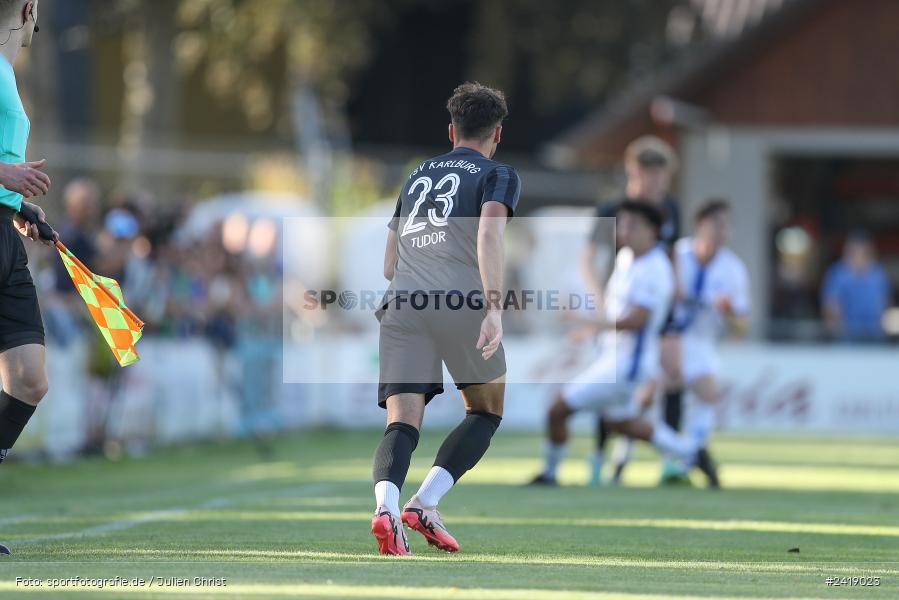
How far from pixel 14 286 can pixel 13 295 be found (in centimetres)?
4

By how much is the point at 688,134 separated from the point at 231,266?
35.0 ft

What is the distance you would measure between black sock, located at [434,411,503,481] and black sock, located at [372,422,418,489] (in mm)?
168

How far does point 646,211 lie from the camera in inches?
485

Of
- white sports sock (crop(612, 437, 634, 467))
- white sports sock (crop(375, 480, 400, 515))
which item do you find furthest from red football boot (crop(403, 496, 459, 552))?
white sports sock (crop(612, 437, 634, 467))

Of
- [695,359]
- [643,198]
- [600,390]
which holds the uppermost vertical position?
[643,198]

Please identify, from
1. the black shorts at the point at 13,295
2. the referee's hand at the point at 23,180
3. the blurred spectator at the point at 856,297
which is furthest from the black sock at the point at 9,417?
the blurred spectator at the point at 856,297

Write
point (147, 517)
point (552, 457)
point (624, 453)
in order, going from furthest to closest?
1. point (624, 453)
2. point (552, 457)
3. point (147, 517)

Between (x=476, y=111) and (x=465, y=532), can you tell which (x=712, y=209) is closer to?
(x=465, y=532)

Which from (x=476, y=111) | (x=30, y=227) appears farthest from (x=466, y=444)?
(x=30, y=227)

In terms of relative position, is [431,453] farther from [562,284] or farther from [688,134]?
[688,134]

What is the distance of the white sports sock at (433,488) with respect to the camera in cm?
766

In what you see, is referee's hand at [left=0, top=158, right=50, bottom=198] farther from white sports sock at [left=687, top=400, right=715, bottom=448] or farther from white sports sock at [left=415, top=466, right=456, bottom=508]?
white sports sock at [left=687, top=400, right=715, bottom=448]

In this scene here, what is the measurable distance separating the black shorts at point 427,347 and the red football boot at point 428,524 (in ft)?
1.69

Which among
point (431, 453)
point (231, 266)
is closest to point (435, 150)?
point (231, 266)
